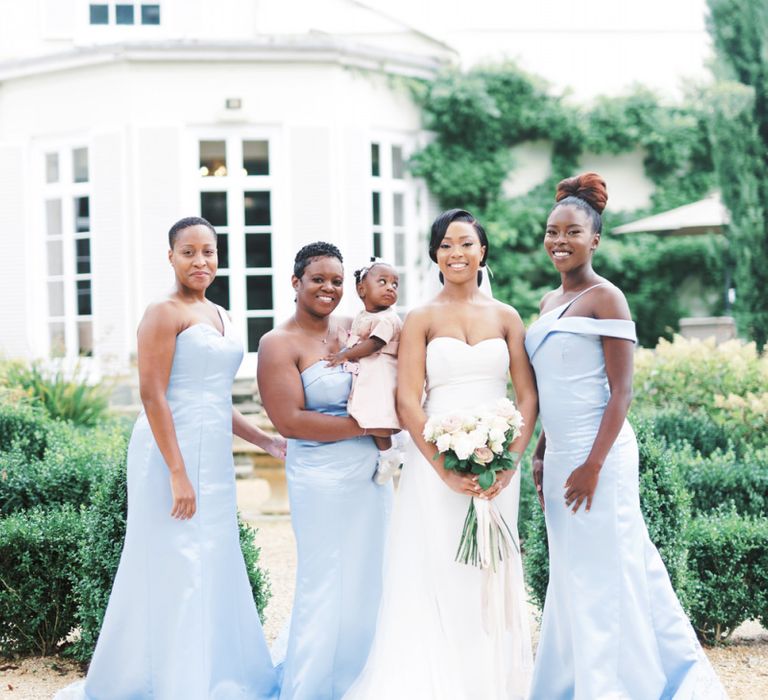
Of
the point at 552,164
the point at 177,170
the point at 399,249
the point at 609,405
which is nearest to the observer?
the point at 609,405

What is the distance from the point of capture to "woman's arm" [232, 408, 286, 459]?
16.1ft

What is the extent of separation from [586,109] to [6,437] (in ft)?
32.8

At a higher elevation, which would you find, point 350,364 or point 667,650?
point 350,364

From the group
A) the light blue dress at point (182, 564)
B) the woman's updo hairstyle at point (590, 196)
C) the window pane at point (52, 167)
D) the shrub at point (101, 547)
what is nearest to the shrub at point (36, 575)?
the shrub at point (101, 547)

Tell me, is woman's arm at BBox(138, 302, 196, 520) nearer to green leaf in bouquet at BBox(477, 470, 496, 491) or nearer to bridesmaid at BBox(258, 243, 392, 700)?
bridesmaid at BBox(258, 243, 392, 700)

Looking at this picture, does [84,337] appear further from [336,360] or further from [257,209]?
[336,360]

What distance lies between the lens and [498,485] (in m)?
4.18

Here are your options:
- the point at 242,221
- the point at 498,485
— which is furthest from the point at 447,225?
the point at 242,221

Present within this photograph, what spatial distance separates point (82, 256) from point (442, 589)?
1011 cm

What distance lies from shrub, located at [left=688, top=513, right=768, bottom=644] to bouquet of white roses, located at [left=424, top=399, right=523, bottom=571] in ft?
5.64

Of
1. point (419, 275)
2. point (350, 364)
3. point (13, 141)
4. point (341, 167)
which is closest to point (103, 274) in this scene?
point (13, 141)

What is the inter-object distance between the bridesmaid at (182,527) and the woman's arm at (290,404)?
Answer: 0.21m

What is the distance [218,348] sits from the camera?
444 centimetres

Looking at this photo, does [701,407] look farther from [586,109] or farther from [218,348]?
[586,109]
